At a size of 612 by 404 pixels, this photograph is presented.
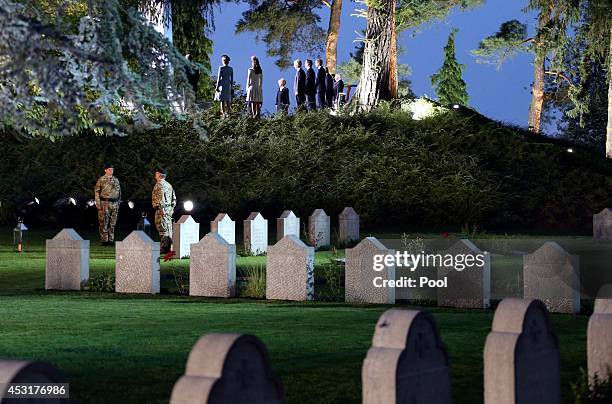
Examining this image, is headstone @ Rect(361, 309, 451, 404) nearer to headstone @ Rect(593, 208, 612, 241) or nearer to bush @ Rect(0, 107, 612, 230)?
headstone @ Rect(593, 208, 612, 241)

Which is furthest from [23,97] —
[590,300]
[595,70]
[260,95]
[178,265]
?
[595,70]

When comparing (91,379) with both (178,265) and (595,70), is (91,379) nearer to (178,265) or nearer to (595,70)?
(178,265)

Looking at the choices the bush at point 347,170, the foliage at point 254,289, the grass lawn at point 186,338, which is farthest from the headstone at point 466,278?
the bush at point 347,170

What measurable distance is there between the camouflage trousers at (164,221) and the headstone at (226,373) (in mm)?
19507

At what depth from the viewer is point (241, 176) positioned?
3812cm

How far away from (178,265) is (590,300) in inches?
342

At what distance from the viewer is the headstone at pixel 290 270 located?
1667 centimetres

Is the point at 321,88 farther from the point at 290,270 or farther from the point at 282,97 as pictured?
the point at 290,270

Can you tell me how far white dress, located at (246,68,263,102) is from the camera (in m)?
42.2

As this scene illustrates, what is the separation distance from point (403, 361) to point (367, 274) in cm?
1061

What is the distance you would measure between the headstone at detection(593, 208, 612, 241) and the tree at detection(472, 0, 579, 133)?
58.4 ft

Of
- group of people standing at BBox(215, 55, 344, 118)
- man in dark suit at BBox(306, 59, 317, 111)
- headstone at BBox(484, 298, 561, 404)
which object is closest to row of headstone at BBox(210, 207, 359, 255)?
group of people standing at BBox(215, 55, 344, 118)

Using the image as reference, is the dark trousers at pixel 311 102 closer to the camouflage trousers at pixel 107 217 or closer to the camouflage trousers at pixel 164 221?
the camouflage trousers at pixel 107 217

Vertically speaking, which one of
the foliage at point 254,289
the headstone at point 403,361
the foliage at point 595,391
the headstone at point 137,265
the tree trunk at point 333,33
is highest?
the tree trunk at point 333,33
